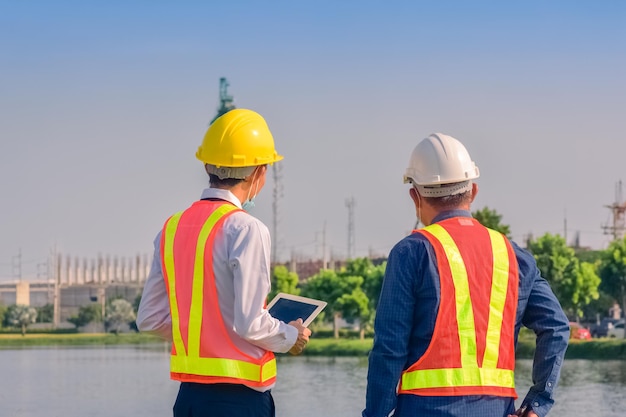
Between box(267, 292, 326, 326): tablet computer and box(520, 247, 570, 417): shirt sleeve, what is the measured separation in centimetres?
81

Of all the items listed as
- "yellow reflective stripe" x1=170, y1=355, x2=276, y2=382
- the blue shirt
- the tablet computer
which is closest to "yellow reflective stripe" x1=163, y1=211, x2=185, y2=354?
"yellow reflective stripe" x1=170, y1=355, x2=276, y2=382

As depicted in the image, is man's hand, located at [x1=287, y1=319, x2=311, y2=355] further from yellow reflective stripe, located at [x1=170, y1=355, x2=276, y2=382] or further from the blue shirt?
the blue shirt

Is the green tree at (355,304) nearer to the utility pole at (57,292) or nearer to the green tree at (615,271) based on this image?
the green tree at (615,271)

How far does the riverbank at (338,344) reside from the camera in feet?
160

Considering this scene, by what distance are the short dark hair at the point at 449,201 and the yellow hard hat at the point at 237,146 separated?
68 centimetres

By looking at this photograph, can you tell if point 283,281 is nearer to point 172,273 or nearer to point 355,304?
point 355,304

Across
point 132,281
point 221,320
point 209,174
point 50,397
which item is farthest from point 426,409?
point 132,281

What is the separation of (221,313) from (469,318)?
91 centimetres

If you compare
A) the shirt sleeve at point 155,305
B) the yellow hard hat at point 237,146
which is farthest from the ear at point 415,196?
the shirt sleeve at point 155,305

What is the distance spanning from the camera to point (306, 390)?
32.3m

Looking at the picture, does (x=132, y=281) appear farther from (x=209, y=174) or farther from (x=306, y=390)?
(x=209, y=174)

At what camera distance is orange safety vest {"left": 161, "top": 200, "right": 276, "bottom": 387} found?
4355mm

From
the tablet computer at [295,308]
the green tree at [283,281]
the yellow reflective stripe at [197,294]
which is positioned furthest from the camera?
the green tree at [283,281]

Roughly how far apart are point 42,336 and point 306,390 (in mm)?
86413
